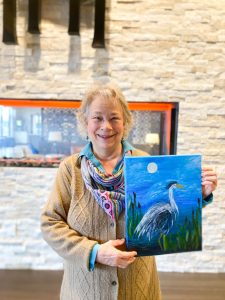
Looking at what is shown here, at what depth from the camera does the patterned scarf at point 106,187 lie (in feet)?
3.23

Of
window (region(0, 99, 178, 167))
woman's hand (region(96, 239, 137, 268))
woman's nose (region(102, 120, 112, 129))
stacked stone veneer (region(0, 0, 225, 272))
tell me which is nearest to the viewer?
woman's hand (region(96, 239, 137, 268))

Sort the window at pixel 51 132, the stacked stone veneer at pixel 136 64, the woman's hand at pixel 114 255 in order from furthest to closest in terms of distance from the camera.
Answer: the window at pixel 51 132 → the stacked stone veneer at pixel 136 64 → the woman's hand at pixel 114 255

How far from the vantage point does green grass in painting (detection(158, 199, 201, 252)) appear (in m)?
0.97

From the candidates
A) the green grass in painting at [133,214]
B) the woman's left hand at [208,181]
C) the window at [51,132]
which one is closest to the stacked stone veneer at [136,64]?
the window at [51,132]

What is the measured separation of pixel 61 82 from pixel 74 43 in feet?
1.02

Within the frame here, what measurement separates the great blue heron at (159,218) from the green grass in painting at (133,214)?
1 cm

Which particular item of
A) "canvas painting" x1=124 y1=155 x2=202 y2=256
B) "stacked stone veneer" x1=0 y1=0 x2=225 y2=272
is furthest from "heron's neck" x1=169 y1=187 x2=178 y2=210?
"stacked stone veneer" x1=0 y1=0 x2=225 y2=272

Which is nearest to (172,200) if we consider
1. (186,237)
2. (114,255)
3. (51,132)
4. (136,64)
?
(186,237)

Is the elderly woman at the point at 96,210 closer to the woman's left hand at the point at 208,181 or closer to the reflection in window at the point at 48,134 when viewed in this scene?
the woman's left hand at the point at 208,181

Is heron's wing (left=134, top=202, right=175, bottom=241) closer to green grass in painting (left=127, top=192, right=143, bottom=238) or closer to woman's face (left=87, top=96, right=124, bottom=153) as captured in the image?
green grass in painting (left=127, top=192, right=143, bottom=238)

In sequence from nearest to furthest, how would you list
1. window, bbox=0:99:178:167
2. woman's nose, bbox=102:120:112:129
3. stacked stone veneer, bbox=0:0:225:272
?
1. woman's nose, bbox=102:120:112:129
2. stacked stone veneer, bbox=0:0:225:272
3. window, bbox=0:99:178:167

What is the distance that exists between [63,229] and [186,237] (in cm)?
40

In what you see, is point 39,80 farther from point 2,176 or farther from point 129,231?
point 129,231

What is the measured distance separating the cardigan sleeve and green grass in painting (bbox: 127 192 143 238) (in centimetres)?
12
